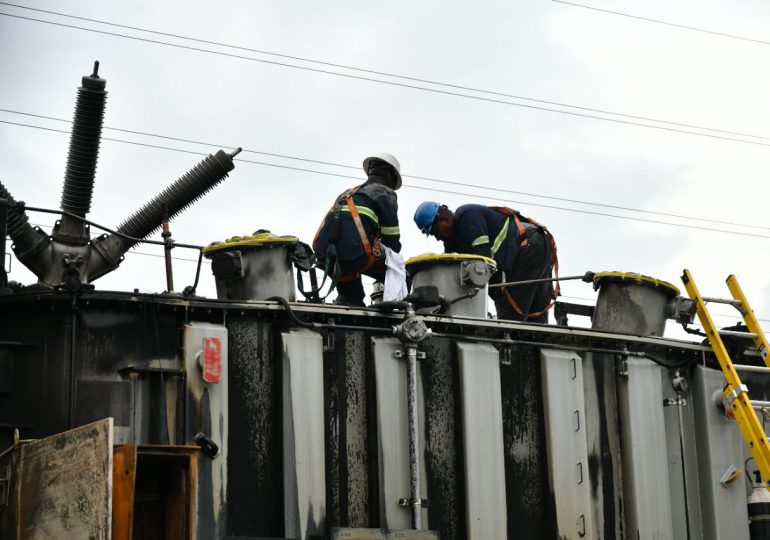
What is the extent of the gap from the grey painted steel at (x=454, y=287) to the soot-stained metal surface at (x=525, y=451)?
51cm

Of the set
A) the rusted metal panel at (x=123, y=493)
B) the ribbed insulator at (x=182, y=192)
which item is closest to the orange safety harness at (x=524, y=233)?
the ribbed insulator at (x=182, y=192)

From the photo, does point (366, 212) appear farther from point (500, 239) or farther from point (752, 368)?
point (752, 368)

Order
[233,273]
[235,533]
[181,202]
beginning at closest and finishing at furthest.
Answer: [235,533] < [233,273] < [181,202]

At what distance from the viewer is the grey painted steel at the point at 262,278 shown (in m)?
8.86

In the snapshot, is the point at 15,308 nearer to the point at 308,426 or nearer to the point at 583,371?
the point at 308,426

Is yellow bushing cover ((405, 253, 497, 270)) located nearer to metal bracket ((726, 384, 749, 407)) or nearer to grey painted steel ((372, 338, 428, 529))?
grey painted steel ((372, 338, 428, 529))

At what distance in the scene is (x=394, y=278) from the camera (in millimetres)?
9906

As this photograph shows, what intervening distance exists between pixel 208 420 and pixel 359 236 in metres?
2.53

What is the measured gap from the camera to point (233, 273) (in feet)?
29.0

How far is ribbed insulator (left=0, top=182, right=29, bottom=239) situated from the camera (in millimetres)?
8969

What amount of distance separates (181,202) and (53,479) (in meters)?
4.06

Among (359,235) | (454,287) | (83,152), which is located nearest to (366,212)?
(359,235)

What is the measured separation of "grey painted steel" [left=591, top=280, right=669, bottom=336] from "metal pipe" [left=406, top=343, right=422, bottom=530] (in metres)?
2.15

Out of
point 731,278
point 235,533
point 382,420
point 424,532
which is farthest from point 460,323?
point 731,278
